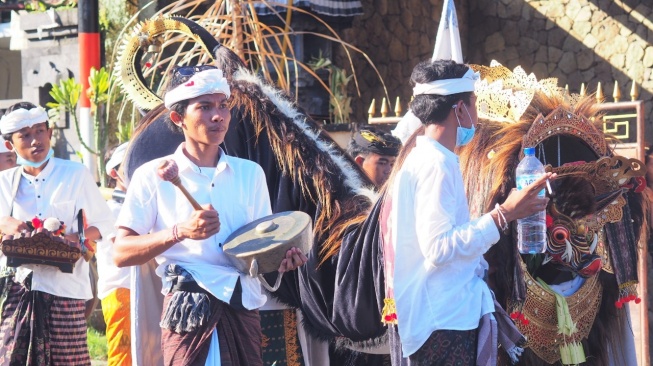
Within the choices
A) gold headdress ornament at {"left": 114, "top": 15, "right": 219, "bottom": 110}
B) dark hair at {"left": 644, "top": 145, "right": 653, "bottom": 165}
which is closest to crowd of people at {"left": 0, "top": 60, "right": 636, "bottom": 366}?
gold headdress ornament at {"left": 114, "top": 15, "right": 219, "bottom": 110}

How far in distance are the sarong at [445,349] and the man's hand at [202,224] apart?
2.81 feet

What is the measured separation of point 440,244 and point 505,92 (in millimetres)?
1402

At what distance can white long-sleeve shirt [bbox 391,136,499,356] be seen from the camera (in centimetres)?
366

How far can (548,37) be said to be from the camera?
40.2 feet

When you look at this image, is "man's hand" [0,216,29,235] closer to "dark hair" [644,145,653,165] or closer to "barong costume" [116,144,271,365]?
"barong costume" [116,144,271,365]

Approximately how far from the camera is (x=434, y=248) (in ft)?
12.0

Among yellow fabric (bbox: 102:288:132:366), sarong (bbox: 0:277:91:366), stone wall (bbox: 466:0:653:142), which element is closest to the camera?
sarong (bbox: 0:277:91:366)

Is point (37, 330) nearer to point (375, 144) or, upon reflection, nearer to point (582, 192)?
point (375, 144)

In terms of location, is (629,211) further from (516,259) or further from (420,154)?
(420,154)

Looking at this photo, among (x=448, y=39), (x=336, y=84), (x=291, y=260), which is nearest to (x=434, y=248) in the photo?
(x=291, y=260)

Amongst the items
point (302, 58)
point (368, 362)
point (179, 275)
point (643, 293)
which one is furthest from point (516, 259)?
point (302, 58)

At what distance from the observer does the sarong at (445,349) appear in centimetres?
376

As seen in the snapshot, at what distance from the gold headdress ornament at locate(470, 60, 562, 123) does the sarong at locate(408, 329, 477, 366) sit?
136 cm

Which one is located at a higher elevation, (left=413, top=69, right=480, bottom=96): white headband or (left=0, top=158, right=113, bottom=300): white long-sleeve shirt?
(left=413, top=69, right=480, bottom=96): white headband
